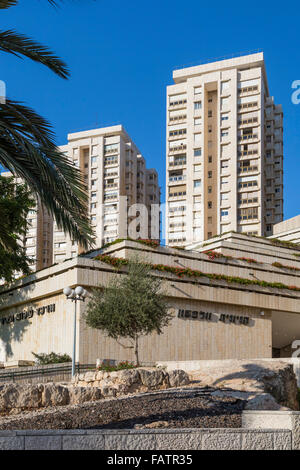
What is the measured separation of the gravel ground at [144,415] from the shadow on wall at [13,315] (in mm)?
20196

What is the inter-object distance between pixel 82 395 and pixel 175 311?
57.1ft

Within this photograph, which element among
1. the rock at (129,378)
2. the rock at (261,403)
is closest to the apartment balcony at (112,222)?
the rock at (129,378)

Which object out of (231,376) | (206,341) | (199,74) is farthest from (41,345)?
(199,74)

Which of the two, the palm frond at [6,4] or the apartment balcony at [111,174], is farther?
the apartment balcony at [111,174]

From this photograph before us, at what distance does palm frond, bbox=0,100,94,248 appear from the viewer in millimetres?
11391

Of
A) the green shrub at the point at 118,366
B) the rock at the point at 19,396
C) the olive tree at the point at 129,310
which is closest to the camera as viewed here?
the rock at the point at 19,396

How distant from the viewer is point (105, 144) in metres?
104

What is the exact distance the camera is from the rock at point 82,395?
1773 centimetres

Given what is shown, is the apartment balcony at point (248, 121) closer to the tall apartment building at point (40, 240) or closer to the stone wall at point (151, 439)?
the tall apartment building at point (40, 240)

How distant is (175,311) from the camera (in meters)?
35.0

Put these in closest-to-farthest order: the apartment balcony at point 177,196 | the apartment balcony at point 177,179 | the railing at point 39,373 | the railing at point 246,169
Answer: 1. the railing at point 39,373
2. the railing at point 246,169
3. the apartment balcony at point 177,196
4. the apartment balcony at point 177,179

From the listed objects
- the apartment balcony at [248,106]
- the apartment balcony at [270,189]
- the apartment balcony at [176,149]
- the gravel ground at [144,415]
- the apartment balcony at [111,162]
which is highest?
the apartment balcony at [248,106]

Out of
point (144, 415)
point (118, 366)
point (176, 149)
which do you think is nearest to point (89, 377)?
point (118, 366)
